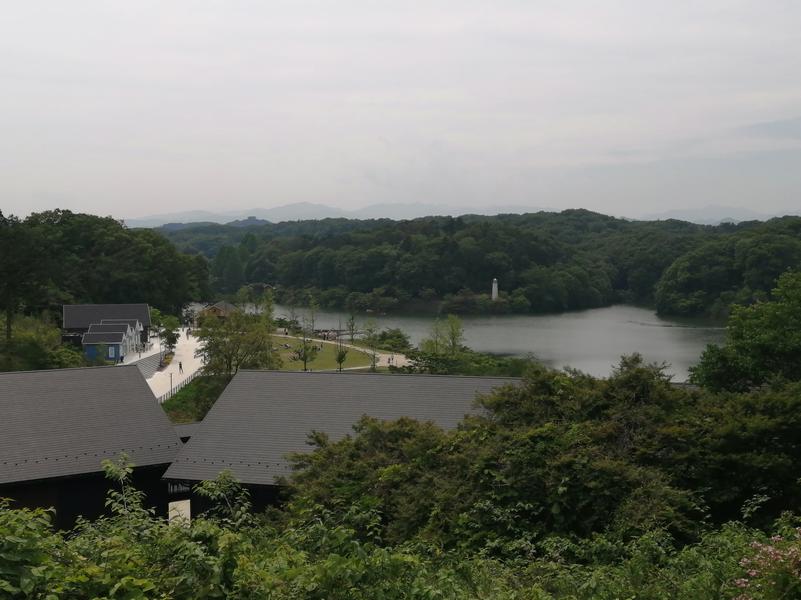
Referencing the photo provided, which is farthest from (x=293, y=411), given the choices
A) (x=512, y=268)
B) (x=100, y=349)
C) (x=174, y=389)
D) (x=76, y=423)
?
(x=512, y=268)

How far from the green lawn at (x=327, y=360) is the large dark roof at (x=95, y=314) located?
270 inches

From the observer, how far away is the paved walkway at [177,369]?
24.8 meters

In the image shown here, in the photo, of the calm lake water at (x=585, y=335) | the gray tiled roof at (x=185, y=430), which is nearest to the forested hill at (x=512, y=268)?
the calm lake water at (x=585, y=335)

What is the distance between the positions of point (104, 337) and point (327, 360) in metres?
9.24

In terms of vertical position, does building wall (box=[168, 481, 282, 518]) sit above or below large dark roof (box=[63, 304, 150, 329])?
below

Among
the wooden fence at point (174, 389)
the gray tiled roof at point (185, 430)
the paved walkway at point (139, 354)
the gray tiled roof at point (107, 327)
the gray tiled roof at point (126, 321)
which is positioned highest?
the gray tiled roof at point (126, 321)

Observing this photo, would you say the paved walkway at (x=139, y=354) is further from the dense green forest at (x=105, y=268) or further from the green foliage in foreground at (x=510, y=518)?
the green foliage in foreground at (x=510, y=518)

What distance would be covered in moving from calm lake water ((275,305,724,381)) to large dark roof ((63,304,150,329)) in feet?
47.7

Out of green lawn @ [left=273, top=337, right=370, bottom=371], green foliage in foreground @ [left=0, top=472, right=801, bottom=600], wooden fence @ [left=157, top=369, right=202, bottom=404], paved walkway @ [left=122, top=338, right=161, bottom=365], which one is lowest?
wooden fence @ [left=157, top=369, right=202, bottom=404]

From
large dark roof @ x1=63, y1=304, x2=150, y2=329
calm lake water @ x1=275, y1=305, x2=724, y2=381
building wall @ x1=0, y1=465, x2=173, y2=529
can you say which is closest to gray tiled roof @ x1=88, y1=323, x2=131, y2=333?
large dark roof @ x1=63, y1=304, x2=150, y2=329

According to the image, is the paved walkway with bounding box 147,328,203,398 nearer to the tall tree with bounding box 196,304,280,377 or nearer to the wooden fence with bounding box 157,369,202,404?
the wooden fence with bounding box 157,369,202,404

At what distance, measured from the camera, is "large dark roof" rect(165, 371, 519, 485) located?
10.2m

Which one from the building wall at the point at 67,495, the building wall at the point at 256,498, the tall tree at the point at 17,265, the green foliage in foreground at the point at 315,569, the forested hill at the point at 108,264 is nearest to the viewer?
the green foliage in foreground at the point at 315,569

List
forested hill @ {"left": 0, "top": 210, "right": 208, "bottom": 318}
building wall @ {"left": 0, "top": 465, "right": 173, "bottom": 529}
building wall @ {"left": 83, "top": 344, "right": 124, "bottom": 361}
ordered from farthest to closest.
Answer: forested hill @ {"left": 0, "top": 210, "right": 208, "bottom": 318} → building wall @ {"left": 83, "top": 344, "right": 124, "bottom": 361} → building wall @ {"left": 0, "top": 465, "right": 173, "bottom": 529}
